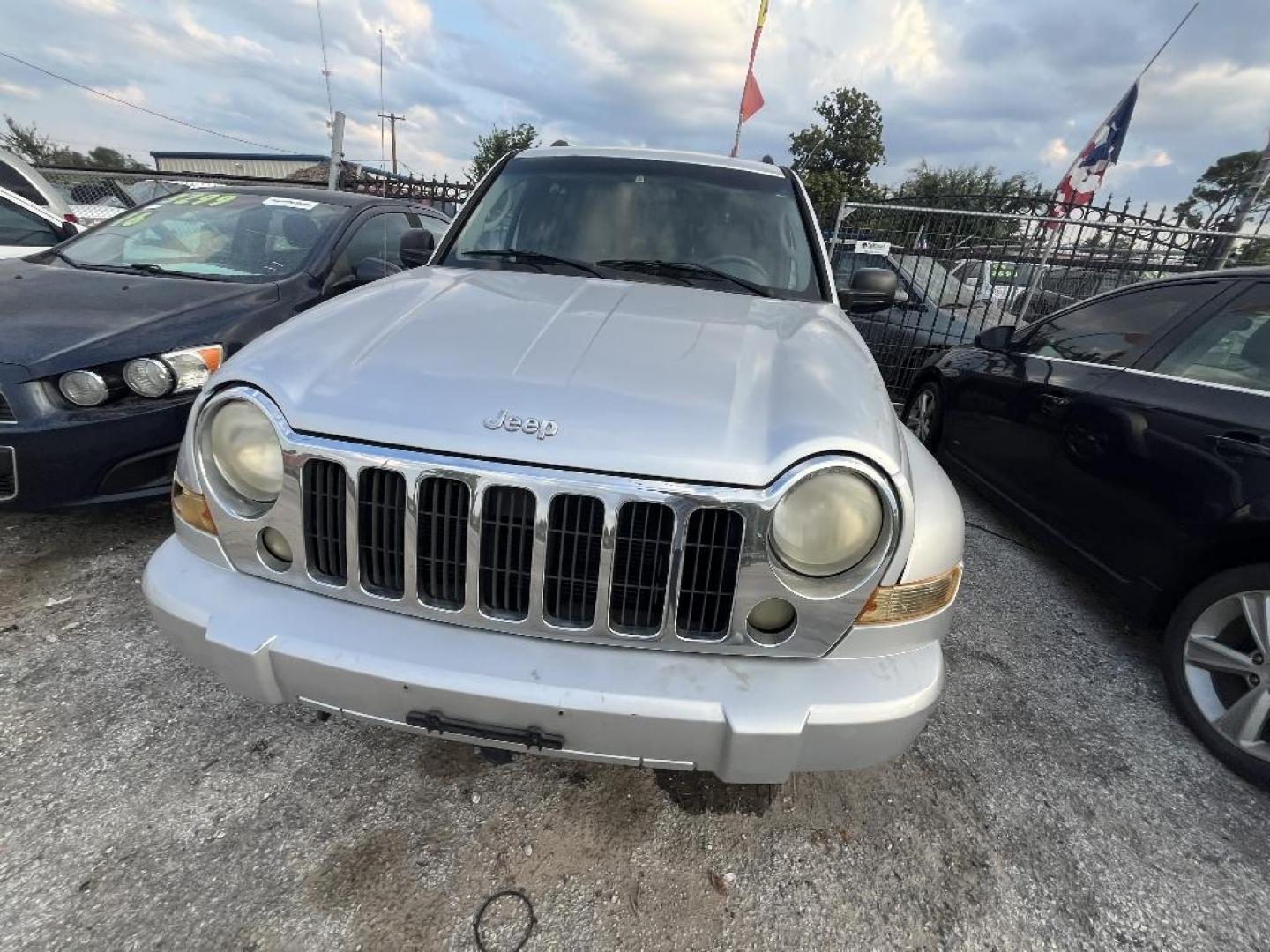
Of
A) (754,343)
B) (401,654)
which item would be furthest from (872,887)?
(754,343)

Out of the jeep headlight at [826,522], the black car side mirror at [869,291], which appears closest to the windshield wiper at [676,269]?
the black car side mirror at [869,291]

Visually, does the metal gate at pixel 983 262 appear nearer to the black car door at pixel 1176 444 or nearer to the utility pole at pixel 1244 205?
the utility pole at pixel 1244 205

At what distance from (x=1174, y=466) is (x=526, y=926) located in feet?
9.48

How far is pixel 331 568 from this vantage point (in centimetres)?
166

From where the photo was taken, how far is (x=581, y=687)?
1.45m

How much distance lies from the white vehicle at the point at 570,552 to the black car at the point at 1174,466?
155 centimetres

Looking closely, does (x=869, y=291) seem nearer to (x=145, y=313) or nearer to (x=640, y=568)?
(x=640, y=568)

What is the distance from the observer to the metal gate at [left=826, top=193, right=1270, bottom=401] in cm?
670

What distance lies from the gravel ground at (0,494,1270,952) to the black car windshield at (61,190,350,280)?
2.16m

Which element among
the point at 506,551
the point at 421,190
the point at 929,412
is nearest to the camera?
the point at 506,551

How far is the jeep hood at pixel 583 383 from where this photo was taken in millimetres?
1486

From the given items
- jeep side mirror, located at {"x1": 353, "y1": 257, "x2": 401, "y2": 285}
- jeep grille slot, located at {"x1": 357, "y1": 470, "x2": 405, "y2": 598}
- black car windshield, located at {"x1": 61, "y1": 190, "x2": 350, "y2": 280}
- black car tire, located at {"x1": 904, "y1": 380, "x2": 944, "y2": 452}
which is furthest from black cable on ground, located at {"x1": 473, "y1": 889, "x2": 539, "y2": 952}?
black car tire, located at {"x1": 904, "y1": 380, "x2": 944, "y2": 452}

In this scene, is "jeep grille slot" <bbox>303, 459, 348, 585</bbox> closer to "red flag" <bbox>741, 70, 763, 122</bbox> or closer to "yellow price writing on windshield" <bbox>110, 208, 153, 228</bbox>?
"yellow price writing on windshield" <bbox>110, 208, 153, 228</bbox>

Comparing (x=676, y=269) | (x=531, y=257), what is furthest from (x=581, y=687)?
(x=531, y=257)
